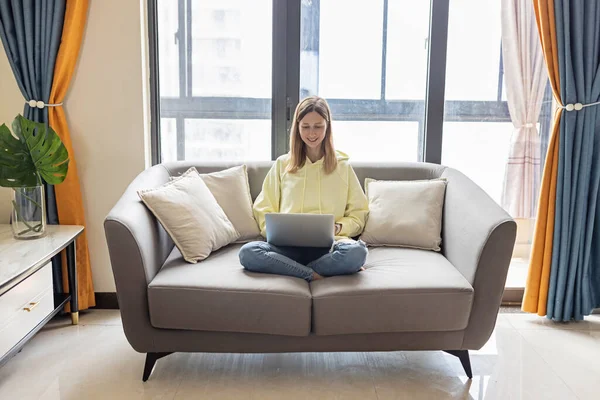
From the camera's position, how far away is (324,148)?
2979mm

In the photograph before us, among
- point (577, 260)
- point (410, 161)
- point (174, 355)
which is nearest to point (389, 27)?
point (410, 161)

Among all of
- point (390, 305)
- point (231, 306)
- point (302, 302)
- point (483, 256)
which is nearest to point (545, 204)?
point (483, 256)

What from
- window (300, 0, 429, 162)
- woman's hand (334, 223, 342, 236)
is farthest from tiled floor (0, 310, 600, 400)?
window (300, 0, 429, 162)

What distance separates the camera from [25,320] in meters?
2.56

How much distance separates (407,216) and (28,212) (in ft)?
5.94

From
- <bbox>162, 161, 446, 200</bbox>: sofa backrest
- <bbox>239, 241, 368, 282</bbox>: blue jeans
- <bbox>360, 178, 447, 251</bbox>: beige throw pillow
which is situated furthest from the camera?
<bbox>162, 161, 446, 200</bbox>: sofa backrest

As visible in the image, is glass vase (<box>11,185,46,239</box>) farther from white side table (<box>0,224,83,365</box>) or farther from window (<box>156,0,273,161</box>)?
window (<box>156,0,273,161</box>)

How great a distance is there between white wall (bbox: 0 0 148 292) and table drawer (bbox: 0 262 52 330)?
20.9 inches

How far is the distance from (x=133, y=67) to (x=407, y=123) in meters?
A: 1.54

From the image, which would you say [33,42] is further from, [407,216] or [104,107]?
[407,216]

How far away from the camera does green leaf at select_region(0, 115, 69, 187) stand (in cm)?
278

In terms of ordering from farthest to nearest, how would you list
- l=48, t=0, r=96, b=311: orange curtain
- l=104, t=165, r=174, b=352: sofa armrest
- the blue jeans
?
l=48, t=0, r=96, b=311: orange curtain < the blue jeans < l=104, t=165, r=174, b=352: sofa armrest

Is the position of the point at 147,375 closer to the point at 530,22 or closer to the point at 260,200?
the point at 260,200

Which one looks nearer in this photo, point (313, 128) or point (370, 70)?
point (313, 128)
